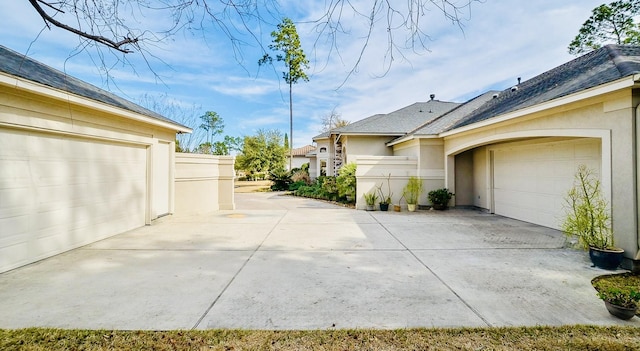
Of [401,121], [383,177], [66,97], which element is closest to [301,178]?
[401,121]

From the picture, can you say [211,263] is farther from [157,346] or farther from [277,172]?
[277,172]

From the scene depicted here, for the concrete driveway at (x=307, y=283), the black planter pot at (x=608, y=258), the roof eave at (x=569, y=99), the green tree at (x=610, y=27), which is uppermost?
the green tree at (x=610, y=27)

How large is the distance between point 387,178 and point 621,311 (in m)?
8.89

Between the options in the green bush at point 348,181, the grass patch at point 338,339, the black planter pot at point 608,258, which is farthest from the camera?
the green bush at point 348,181

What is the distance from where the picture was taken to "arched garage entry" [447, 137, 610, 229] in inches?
270

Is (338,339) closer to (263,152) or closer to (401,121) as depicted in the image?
(401,121)

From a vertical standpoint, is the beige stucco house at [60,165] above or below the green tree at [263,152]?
below

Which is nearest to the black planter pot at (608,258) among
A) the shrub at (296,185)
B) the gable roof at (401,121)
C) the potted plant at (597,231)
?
the potted plant at (597,231)

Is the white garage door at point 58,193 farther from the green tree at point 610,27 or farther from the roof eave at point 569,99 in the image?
the green tree at point 610,27

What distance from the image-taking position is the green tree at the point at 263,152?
93.0ft

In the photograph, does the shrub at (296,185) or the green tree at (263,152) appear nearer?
the shrub at (296,185)

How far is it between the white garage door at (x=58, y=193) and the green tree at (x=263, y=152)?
20.7 meters

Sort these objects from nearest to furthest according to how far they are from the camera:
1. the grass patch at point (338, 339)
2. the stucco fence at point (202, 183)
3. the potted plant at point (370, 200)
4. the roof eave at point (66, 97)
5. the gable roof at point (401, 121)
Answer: the grass patch at point (338, 339), the roof eave at point (66, 97), the stucco fence at point (202, 183), the potted plant at point (370, 200), the gable roof at point (401, 121)

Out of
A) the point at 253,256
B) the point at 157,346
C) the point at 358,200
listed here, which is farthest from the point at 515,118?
the point at 157,346
